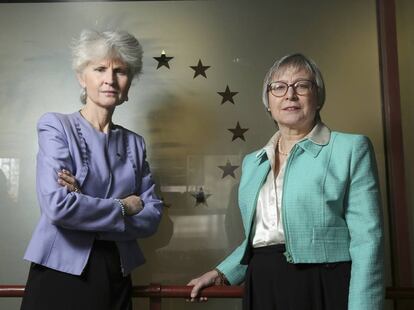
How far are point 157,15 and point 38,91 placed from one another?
2.22ft

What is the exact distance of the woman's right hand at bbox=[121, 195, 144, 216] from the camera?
1.49 meters

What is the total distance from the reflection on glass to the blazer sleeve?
2.78 feet

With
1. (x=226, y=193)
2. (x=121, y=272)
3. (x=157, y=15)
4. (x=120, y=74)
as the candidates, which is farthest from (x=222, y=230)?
(x=157, y=15)

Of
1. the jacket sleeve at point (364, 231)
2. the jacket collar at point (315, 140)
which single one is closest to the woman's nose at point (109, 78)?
the jacket collar at point (315, 140)

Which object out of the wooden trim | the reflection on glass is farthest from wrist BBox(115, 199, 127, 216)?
the wooden trim

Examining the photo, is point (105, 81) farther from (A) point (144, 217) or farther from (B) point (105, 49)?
(A) point (144, 217)

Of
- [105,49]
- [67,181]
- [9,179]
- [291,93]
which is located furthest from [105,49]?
[9,179]

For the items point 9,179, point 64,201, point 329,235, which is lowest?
A: point 329,235

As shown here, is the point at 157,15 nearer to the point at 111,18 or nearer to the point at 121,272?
the point at 111,18

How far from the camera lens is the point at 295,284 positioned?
128 centimetres

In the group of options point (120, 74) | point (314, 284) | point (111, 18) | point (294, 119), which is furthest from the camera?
point (111, 18)

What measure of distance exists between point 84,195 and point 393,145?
1.44 m

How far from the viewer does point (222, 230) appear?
2.17 meters

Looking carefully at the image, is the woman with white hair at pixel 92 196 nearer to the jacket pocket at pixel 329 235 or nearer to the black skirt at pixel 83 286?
the black skirt at pixel 83 286
